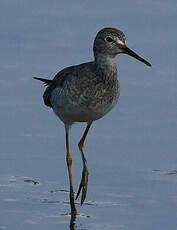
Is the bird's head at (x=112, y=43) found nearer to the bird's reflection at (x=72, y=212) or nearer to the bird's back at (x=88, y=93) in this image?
the bird's back at (x=88, y=93)

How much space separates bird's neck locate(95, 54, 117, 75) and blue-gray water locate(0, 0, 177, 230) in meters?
1.28

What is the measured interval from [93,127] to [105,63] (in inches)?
78.1

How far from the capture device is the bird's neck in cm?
1217

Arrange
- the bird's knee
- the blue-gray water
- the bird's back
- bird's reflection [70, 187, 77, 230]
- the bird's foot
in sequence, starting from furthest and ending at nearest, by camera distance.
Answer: the bird's knee → the bird's back → the bird's foot → the blue-gray water → bird's reflection [70, 187, 77, 230]

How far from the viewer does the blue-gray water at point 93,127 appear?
38.0ft

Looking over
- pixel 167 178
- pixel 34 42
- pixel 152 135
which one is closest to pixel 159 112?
pixel 152 135

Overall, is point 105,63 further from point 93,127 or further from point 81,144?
point 93,127

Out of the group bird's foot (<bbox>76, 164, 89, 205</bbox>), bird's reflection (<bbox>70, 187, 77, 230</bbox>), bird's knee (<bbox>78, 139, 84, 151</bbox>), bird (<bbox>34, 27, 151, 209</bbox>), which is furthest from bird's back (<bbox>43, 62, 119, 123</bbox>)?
bird's reflection (<bbox>70, 187, 77, 230</bbox>)

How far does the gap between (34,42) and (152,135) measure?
351 centimetres

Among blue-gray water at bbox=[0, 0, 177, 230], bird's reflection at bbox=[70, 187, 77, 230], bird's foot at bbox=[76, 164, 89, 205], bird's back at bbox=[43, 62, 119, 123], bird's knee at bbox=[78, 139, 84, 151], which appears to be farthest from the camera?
bird's knee at bbox=[78, 139, 84, 151]

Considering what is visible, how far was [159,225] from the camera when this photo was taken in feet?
36.3

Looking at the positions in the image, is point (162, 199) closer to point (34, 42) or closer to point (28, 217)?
point (28, 217)

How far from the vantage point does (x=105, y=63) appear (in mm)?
12180

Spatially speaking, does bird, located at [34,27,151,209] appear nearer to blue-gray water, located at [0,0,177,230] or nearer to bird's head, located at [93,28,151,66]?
bird's head, located at [93,28,151,66]
